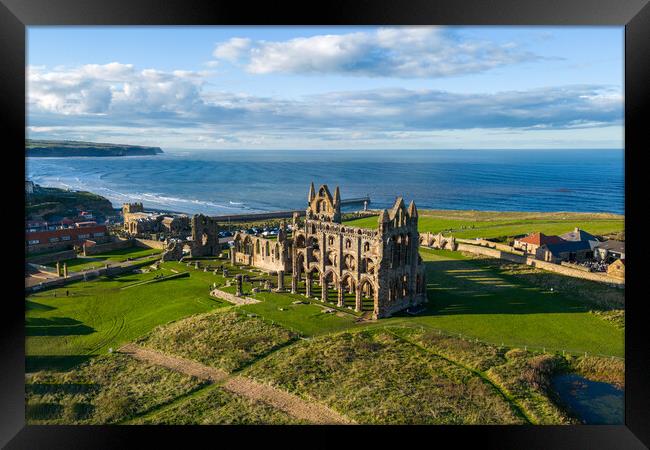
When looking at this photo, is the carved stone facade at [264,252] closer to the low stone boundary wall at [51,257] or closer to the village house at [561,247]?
the low stone boundary wall at [51,257]

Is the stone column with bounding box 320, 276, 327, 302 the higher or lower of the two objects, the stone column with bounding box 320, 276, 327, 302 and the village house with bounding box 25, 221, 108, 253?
the lower

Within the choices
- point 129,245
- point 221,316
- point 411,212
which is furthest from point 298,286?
point 129,245

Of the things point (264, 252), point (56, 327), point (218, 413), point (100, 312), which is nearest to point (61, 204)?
point (264, 252)

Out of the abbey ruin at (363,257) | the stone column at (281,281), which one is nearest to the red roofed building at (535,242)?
Result: the abbey ruin at (363,257)

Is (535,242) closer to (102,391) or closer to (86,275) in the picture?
(102,391)

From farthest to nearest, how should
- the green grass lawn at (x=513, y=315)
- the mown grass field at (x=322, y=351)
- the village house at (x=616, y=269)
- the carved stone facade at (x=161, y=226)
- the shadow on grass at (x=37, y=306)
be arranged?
the carved stone facade at (x=161, y=226)
the village house at (x=616, y=269)
the shadow on grass at (x=37, y=306)
the green grass lawn at (x=513, y=315)
the mown grass field at (x=322, y=351)

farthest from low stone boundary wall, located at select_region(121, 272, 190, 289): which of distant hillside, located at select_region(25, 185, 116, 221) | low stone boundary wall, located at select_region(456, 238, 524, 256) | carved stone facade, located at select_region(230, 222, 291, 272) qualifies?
distant hillside, located at select_region(25, 185, 116, 221)

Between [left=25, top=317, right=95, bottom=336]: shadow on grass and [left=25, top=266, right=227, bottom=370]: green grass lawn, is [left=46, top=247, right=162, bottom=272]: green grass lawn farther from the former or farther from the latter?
[left=25, top=317, right=95, bottom=336]: shadow on grass
